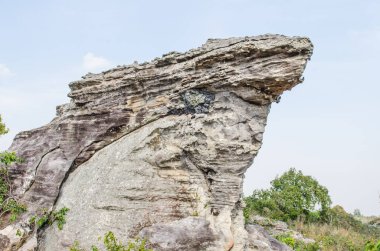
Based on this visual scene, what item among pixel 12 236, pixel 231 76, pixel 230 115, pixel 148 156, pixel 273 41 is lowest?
pixel 12 236

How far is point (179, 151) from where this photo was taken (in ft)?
42.1

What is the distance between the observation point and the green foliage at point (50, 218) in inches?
531

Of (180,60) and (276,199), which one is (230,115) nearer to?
(180,60)

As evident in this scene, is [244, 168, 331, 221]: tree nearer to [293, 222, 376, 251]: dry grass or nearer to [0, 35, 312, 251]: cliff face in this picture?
[293, 222, 376, 251]: dry grass

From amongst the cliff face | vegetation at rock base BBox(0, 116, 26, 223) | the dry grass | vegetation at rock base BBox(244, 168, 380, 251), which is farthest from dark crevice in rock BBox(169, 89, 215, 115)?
→ vegetation at rock base BBox(244, 168, 380, 251)

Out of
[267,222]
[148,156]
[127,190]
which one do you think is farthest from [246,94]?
[267,222]

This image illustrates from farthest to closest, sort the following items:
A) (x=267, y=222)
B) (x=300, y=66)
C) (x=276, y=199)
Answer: (x=276, y=199)
(x=267, y=222)
(x=300, y=66)

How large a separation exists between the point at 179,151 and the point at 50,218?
447 centimetres

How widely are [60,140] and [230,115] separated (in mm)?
5769

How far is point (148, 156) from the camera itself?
13.0 meters

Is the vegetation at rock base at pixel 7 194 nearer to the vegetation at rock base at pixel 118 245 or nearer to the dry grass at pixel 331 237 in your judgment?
the vegetation at rock base at pixel 118 245

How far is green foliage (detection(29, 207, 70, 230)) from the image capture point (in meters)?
13.5

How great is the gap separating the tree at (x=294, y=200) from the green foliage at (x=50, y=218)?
772 inches

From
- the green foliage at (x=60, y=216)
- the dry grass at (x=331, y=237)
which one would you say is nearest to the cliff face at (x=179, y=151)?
the green foliage at (x=60, y=216)
